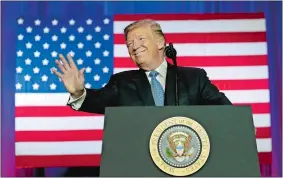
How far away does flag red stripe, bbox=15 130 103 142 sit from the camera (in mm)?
2631

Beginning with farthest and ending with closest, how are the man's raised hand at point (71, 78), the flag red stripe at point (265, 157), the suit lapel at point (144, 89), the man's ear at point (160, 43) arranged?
the flag red stripe at point (265, 157) → the man's ear at point (160, 43) → the suit lapel at point (144, 89) → the man's raised hand at point (71, 78)

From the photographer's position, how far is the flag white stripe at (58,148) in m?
2.63

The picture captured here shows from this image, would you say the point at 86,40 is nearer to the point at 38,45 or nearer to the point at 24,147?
the point at 38,45

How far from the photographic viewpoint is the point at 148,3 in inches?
106

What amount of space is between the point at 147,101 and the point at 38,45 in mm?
1427

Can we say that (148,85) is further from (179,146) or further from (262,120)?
(262,120)

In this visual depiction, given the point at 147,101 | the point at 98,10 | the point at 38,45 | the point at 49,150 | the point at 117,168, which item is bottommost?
the point at 49,150

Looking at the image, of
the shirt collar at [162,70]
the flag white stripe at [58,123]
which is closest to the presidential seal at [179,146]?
the shirt collar at [162,70]

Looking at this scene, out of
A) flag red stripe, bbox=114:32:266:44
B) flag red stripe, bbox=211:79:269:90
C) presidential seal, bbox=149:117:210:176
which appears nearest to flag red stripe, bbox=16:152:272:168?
flag red stripe, bbox=211:79:269:90

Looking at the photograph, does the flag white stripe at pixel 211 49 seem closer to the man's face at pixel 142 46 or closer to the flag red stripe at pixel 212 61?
the flag red stripe at pixel 212 61

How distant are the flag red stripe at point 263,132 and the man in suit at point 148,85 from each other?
1194 millimetres

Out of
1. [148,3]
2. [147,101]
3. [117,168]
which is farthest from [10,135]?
[117,168]

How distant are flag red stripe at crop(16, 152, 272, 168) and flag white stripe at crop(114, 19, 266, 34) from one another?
2.43 feet

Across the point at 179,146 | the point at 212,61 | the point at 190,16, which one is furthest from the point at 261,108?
the point at 179,146
